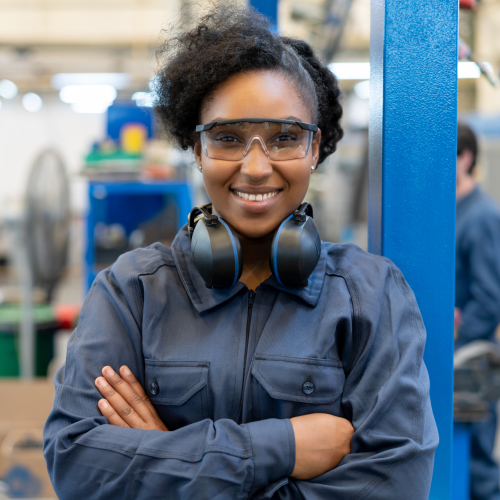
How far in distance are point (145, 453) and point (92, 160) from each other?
353cm

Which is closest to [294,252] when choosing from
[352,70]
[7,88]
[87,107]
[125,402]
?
[125,402]

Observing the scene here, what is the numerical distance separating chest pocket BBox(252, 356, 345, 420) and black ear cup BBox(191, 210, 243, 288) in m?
0.18

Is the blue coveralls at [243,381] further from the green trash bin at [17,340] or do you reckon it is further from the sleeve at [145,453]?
the green trash bin at [17,340]

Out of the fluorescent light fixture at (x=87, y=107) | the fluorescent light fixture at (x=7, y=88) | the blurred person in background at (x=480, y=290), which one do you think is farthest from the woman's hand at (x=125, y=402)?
the fluorescent light fixture at (x=87, y=107)

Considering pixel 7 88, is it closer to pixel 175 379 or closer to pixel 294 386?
pixel 175 379

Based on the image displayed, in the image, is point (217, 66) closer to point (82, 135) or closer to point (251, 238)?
point (251, 238)

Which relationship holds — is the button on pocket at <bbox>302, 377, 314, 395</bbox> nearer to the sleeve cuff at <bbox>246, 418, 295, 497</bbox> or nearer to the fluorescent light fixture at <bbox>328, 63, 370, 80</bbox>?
the sleeve cuff at <bbox>246, 418, 295, 497</bbox>

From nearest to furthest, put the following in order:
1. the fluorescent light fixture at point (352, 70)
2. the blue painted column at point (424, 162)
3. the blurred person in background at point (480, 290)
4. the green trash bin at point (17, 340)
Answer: the blue painted column at point (424, 162) < the blurred person in background at point (480, 290) < the green trash bin at point (17, 340) < the fluorescent light fixture at point (352, 70)

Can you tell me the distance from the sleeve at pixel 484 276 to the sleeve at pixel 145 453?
2.47 m

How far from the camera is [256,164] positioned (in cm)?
115

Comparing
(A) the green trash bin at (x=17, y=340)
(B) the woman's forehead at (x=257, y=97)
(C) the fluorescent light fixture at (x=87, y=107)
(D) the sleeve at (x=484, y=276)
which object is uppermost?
(C) the fluorescent light fixture at (x=87, y=107)

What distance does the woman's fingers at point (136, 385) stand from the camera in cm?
116

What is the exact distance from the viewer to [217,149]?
1.20 m

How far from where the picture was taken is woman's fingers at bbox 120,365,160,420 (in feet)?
3.79
